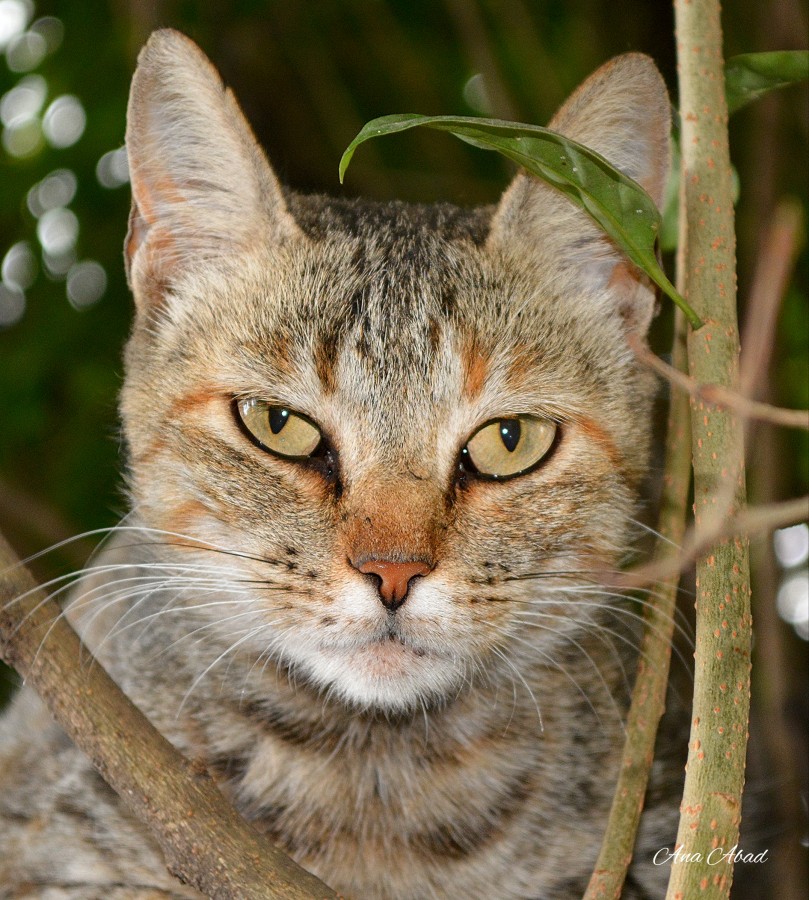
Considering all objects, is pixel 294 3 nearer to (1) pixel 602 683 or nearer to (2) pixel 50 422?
(2) pixel 50 422

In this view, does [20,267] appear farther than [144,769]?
Yes

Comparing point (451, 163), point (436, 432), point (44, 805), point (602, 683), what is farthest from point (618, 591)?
point (451, 163)

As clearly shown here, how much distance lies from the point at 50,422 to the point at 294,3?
5.32 feet

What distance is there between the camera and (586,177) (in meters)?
1.60

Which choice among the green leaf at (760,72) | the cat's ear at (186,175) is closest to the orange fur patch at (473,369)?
the cat's ear at (186,175)

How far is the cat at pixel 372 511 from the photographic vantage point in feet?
6.47

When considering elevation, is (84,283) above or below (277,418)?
above

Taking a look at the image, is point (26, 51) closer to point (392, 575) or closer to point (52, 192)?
point (52, 192)

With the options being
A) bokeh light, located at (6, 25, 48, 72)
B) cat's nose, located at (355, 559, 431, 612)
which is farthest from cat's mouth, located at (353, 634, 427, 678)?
bokeh light, located at (6, 25, 48, 72)

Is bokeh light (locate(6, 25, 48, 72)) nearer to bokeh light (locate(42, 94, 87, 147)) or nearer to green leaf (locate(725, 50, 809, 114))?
bokeh light (locate(42, 94, 87, 147))

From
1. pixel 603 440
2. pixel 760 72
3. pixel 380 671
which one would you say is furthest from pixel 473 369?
pixel 760 72

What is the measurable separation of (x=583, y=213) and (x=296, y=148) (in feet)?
A: 6.66

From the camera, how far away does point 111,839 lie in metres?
2.17

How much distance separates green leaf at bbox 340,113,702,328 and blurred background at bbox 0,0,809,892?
1.61 meters
